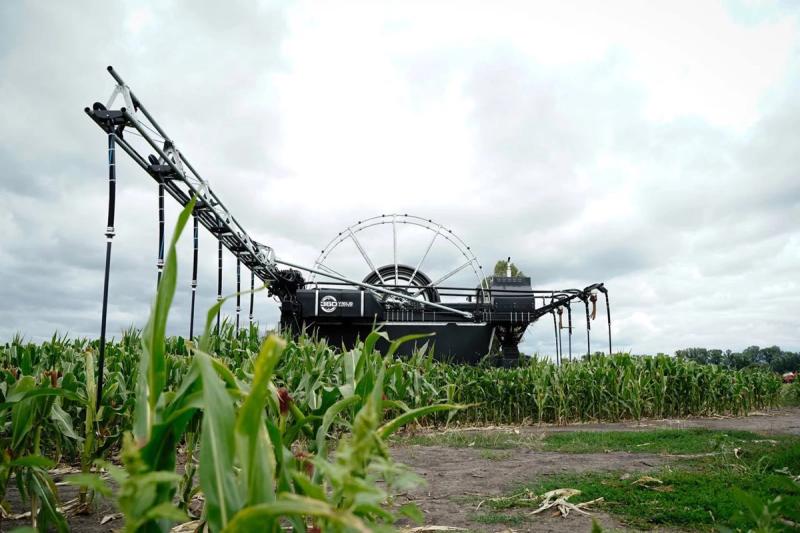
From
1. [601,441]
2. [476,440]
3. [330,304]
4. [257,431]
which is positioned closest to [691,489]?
[601,441]

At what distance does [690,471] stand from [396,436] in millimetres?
3831

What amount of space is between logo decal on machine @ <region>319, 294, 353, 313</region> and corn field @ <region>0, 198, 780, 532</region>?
7.15 metres

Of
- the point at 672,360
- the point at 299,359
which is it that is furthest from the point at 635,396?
the point at 299,359

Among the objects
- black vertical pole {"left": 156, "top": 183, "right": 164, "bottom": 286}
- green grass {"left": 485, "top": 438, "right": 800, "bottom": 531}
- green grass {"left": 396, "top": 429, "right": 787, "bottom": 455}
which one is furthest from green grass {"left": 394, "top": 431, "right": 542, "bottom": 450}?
black vertical pole {"left": 156, "top": 183, "right": 164, "bottom": 286}

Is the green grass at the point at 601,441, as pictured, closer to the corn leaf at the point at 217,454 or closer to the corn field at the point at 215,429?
the corn field at the point at 215,429

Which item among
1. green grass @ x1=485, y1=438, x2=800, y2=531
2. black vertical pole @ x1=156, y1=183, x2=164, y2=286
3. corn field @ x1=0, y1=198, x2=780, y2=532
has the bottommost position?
green grass @ x1=485, y1=438, x2=800, y2=531

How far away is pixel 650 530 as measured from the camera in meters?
2.99

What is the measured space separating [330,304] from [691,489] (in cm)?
1356

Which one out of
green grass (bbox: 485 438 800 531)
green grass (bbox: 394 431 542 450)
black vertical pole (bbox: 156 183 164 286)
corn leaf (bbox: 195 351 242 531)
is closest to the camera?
corn leaf (bbox: 195 351 242 531)

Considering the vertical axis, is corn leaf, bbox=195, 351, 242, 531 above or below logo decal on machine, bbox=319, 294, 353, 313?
below

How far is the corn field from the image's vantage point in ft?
3.18

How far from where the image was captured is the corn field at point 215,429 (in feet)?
3.18

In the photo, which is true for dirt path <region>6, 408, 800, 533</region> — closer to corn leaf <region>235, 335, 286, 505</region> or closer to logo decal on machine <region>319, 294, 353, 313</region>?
corn leaf <region>235, 335, 286, 505</region>

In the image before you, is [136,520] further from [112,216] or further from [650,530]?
[112,216]
